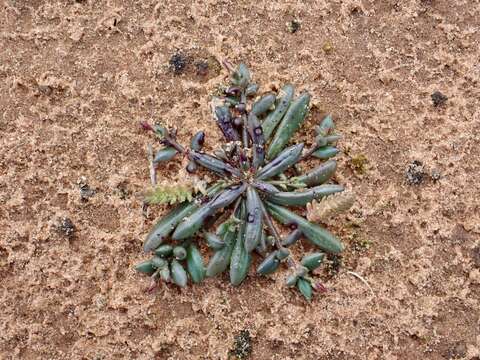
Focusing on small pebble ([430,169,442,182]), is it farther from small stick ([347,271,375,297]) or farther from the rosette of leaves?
small stick ([347,271,375,297])

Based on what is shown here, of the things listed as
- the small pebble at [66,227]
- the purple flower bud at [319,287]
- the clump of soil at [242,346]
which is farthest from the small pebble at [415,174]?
the small pebble at [66,227]

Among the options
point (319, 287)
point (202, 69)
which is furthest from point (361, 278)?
point (202, 69)

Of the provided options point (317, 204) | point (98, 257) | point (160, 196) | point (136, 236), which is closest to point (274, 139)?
point (317, 204)

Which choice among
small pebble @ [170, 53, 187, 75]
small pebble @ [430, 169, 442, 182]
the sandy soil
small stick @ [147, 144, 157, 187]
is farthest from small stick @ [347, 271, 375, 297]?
small pebble @ [170, 53, 187, 75]

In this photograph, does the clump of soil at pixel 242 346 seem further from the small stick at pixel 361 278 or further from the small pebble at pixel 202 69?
the small pebble at pixel 202 69

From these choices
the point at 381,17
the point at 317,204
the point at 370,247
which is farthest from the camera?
the point at 381,17

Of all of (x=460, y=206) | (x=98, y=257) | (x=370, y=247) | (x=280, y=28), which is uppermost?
(x=280, y=28)

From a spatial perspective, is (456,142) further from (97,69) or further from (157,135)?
(97,69)

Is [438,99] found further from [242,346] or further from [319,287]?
[242,346]
